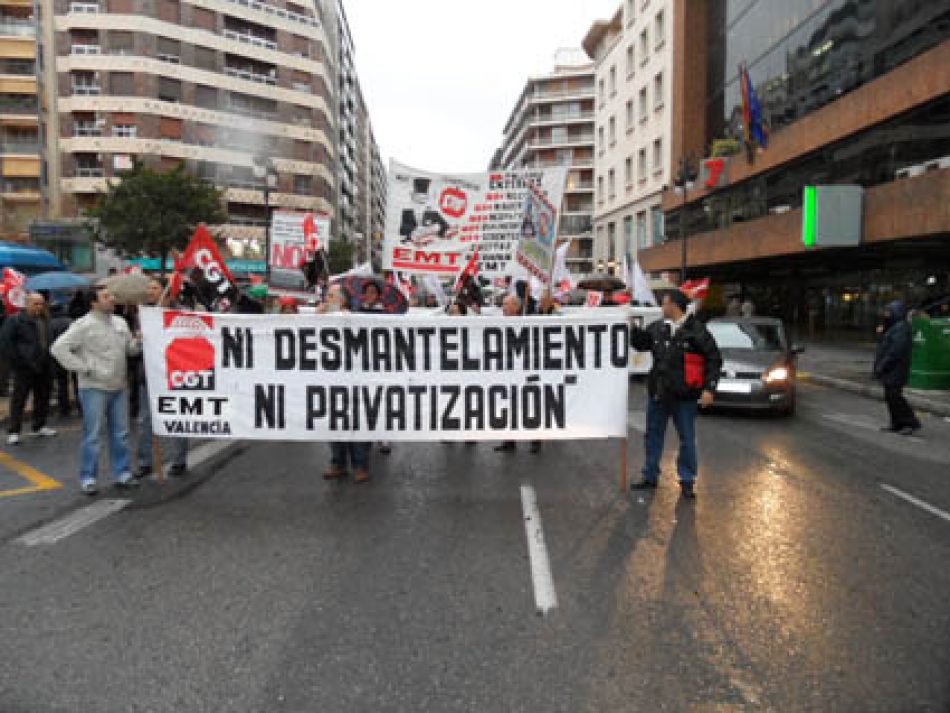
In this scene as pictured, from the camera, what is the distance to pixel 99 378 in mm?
5754

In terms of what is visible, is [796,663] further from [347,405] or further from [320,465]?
[320,465]

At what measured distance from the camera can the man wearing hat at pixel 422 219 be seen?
28.2 ft

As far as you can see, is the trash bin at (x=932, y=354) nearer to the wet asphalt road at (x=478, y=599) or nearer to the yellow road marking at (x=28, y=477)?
the wet asphalt road at (x=478, y=599)

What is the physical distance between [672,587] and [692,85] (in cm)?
3640

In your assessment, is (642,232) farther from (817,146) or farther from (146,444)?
(146,444)

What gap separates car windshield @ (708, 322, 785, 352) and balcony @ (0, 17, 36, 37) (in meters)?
51.2

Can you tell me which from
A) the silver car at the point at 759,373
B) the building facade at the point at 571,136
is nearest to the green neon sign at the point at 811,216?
the silver car at the point at 759,373

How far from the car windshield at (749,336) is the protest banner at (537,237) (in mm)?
4523

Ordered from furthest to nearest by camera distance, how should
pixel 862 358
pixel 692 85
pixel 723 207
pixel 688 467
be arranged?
pixel 692 85 < pixel 723 207 < pixel 862 358 < pixel 688 467

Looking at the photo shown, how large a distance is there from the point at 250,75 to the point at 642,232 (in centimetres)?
3110

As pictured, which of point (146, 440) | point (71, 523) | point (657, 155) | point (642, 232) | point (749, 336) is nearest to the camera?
point (71, 523)

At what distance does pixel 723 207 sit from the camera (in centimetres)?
3167

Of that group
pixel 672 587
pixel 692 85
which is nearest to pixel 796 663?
pixel 672 587

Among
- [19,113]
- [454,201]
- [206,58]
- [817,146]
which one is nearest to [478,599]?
[454,201]
